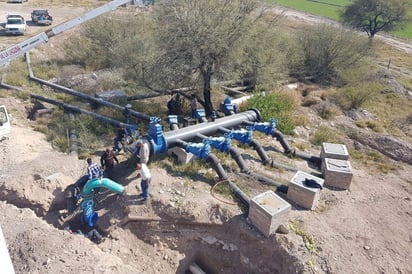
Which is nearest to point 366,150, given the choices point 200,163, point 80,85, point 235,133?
point 235,133

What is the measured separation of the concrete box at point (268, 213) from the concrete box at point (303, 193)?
104 cm

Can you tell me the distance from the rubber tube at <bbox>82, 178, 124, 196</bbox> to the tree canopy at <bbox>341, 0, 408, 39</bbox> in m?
36.6

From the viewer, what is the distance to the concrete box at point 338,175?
11141mm

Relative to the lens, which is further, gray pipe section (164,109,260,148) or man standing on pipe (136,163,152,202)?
gray pipe section (164,109,260,148)

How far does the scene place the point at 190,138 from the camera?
12.2 meters

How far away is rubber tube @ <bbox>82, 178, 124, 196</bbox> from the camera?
984 centimetres

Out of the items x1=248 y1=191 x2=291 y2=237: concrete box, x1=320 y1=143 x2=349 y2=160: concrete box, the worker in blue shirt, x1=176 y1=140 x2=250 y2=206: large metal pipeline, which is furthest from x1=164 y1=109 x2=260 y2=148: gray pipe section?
x1=248 y1=191 x2=291 y2=237: concrete box

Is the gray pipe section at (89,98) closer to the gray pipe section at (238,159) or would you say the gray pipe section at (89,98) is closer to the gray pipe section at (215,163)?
the gray pipe section at (215,163)

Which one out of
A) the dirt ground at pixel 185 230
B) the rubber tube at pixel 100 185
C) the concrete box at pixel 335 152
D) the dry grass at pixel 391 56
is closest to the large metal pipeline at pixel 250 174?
the dirt ground at pixel 185 230

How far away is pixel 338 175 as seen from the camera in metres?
11.2

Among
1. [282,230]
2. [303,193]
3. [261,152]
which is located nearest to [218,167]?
[261,152]

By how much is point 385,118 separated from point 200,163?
11.4 metres

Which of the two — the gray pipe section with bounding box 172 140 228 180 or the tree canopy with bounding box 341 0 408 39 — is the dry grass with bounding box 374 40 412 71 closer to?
the tree canopy with bounding box 341 0 408 39

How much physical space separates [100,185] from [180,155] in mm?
3052
